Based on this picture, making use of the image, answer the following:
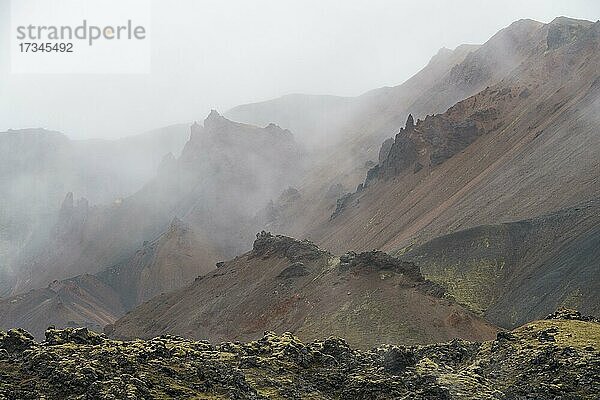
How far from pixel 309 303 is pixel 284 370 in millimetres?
54650

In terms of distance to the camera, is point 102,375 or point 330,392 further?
point 330,392

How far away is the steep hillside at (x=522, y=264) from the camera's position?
280 feet

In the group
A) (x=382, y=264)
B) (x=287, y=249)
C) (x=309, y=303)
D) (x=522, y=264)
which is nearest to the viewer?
(x=309, y=303)

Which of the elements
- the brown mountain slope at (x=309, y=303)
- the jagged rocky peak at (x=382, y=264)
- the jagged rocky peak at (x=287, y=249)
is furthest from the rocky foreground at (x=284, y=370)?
the jagged rocky peak at (x=287, y=249)

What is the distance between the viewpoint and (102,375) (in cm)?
3064

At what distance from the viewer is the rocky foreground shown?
99.9 ft

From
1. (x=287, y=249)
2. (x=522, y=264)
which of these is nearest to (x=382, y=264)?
(x=522, y=264)

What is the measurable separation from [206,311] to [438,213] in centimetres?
5508

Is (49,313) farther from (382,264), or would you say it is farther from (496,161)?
(382,264)

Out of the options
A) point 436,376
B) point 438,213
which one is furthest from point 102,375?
point 438,213

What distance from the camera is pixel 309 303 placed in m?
92.4

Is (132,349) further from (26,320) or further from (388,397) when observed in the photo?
(26,320)

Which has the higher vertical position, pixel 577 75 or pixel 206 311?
pixel 577 75

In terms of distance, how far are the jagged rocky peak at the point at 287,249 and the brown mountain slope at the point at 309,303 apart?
17 centimetres
